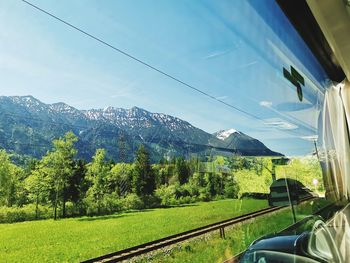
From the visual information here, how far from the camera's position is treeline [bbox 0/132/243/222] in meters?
0.47

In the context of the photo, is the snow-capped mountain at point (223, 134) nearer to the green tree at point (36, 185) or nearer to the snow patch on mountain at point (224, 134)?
the snow patch on mountain at point (224, 134)

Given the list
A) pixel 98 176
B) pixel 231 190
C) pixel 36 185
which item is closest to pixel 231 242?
pixel 231 190

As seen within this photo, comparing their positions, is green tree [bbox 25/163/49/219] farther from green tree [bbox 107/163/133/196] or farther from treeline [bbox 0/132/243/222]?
green tree [bbox 107/163/133/196]

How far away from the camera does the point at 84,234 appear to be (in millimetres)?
547

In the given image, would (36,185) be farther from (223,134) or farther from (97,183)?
(223,134)

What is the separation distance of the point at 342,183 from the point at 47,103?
212 cm

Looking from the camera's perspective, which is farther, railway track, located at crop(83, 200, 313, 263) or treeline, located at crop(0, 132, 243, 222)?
railway track, located at crop(83, 200, 313, 263)

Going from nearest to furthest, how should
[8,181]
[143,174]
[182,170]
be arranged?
[8,181] → [143,174] → [182,170]

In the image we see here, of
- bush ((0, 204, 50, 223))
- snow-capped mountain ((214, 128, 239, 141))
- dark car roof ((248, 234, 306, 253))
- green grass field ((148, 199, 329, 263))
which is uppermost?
snow-capped mountain ((214, 128, 239, 141))

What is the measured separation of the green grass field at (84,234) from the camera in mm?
448

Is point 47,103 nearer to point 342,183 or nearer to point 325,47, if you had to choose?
point 325,47

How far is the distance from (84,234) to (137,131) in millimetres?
243

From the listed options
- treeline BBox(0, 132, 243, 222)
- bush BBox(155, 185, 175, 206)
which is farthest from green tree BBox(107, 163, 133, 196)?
bush BBox(155, 185, 175, 206)

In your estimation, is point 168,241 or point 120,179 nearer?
point 120,179
